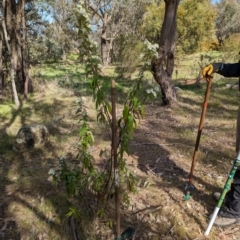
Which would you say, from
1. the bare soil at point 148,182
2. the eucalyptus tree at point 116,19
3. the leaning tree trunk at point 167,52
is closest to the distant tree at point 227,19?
the eucalyptus tree at point 116,19

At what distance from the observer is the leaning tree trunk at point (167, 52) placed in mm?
5809

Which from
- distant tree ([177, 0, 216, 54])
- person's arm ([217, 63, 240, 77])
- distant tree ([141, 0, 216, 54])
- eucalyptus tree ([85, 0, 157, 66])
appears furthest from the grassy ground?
eucalyptus tree ([85, 0, 157, 66])

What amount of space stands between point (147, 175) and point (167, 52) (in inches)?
157

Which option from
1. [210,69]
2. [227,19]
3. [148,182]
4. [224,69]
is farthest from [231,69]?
[227,19]

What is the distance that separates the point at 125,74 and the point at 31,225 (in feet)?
36.4

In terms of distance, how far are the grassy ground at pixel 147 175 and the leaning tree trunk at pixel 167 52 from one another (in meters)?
0.52

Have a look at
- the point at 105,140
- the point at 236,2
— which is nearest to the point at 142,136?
the point at 105,140

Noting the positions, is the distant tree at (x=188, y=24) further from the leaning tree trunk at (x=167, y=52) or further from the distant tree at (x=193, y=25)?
the leaning tree trunk at (x=167, y=52)

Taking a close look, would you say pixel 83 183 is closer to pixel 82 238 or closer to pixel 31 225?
pixel 82 238

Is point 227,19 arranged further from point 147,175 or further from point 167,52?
point 147,175

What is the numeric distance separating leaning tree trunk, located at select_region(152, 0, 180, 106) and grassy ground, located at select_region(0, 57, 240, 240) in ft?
1.72

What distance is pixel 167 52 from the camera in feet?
20.7

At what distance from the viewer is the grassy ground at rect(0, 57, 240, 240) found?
234 centimetres

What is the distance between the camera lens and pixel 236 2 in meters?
37.0
